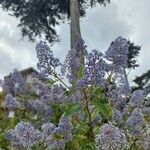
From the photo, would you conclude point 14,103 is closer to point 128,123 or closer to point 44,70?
point 44,70

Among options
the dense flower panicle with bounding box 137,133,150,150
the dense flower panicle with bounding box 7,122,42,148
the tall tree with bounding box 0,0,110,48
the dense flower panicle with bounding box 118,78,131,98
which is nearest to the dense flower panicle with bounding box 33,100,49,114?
the dense flower panicle with bounding box 118,78,131,98

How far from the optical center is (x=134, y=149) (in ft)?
13.6

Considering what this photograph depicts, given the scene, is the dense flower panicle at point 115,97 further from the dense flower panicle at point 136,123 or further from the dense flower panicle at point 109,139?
the dense flower panicle at point 109,139

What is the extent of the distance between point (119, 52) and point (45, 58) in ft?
1.62

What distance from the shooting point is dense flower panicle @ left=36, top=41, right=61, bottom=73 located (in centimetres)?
383

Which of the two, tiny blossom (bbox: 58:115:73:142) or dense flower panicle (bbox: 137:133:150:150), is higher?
tiny blossom (bbox: 58:115:73:142)

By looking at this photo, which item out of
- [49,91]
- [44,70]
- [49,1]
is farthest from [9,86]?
[49,1]

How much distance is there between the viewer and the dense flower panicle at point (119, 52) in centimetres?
377

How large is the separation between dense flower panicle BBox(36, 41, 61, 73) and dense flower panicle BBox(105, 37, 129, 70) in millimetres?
356

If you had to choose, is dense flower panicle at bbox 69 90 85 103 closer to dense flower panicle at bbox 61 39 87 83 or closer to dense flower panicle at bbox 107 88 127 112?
dense flower panicle at bbox 61 39 87 83

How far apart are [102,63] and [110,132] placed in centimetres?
73

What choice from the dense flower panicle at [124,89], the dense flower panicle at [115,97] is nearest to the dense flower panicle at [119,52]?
the dense flower panicle at [115,97]

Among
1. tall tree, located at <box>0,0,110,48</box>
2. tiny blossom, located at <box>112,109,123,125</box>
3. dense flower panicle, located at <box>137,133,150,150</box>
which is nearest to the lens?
dense flower panicle, located at <box>137,133,150,150</box>

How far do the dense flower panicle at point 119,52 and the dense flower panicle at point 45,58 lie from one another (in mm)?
356
